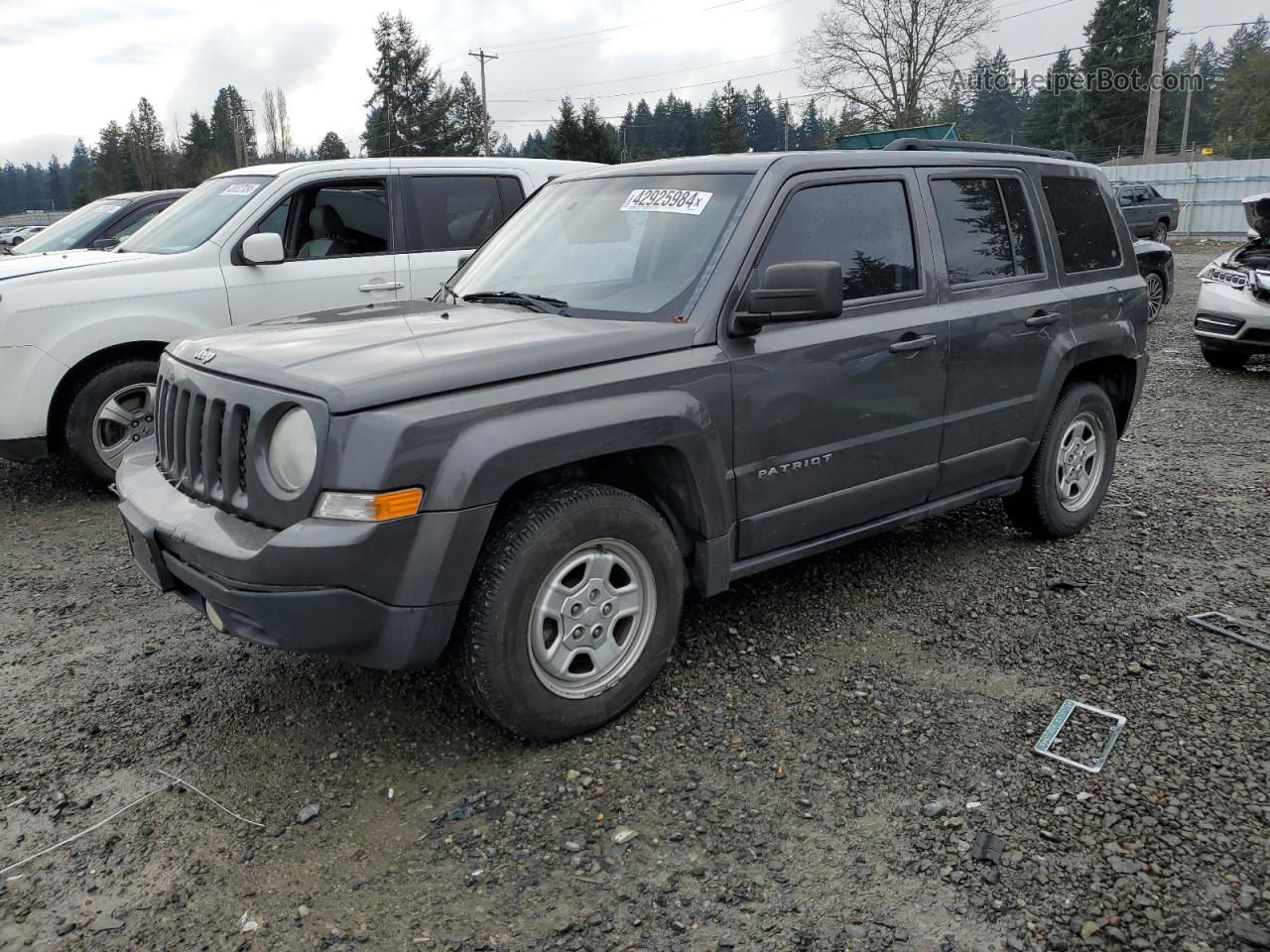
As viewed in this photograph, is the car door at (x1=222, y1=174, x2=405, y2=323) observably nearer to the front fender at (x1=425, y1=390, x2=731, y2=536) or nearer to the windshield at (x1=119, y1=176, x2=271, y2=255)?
the windshield at (x1=119, y1=176, x2=271, y2=255)

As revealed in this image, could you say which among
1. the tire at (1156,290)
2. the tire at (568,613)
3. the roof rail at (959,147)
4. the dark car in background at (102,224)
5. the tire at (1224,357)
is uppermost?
the roof rail at (959,147)

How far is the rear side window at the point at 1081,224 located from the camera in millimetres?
4875

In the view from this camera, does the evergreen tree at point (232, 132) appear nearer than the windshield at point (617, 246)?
No

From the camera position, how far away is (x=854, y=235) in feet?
13.0

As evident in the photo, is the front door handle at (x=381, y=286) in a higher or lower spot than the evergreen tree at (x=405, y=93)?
lower

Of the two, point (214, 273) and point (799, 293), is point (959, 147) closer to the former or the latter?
point (799, 293)

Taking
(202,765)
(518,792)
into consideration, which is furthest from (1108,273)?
(202,765)

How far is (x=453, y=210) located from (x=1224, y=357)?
26.3 ft

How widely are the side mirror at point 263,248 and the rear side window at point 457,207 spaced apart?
107 centimetres

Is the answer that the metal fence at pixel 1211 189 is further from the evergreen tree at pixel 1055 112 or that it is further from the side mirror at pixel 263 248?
the side mirror at pixel 263 248

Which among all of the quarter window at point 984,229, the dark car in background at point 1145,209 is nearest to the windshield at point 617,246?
the quarter window at point 984,229

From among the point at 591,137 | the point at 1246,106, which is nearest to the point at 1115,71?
the point at 1246,106

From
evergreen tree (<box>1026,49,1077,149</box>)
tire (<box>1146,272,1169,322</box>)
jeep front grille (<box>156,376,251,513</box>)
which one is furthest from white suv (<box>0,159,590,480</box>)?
evergreen tree (<box>1026,49,1077,149</box>)

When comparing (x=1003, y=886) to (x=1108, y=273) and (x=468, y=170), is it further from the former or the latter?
(x=468, y=170)
